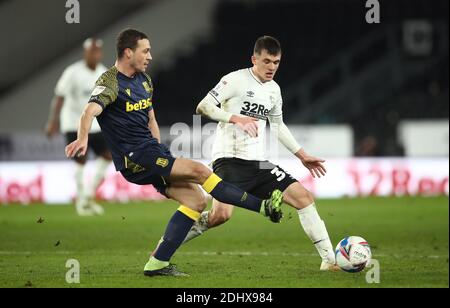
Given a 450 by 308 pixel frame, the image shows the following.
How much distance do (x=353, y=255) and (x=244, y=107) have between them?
1.48 metres

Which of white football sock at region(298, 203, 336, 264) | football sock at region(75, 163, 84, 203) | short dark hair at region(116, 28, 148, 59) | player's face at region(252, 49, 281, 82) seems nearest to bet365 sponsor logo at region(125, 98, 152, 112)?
short dark hair at region(116, 28, 148, 59)

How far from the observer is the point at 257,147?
7484 millimetres

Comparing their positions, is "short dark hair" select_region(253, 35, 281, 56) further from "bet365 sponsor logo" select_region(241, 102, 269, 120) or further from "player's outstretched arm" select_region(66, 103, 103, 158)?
"player's outstretched arm" select_region(66, 103, 103, 158)

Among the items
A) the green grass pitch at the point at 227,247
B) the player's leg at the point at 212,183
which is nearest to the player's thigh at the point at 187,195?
the player's leg at the point at 212,183

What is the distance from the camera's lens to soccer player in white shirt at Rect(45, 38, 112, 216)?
42.2ft

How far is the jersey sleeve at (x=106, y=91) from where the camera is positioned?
6.45 metres

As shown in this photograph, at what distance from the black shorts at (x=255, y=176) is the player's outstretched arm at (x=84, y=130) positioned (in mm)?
1418

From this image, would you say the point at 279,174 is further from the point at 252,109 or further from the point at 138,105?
the point at 138,105

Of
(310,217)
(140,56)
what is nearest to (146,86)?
(140,56)

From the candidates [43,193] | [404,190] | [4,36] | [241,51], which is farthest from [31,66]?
[404,190]

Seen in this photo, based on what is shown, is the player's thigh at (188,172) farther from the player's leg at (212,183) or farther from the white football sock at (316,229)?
the white football sock at (316,229)

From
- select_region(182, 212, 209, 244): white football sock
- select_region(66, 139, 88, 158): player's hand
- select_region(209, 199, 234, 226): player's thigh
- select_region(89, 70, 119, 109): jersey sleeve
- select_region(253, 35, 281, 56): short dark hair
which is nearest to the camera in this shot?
select_region(66, 139, 88, 158): player's hand

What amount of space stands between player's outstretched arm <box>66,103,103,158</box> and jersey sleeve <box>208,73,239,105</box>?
1.10 meters
